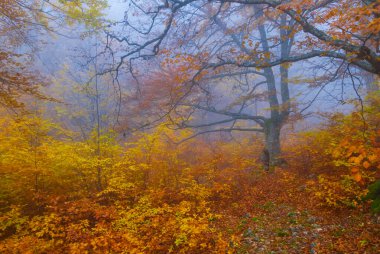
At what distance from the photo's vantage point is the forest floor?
4688 mm

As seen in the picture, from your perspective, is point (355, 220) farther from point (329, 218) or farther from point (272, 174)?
point (272, 174)

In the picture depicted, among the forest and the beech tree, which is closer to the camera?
the beech tree

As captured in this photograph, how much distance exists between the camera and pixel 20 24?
682 centimetres

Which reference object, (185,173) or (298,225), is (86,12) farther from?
(298,225)

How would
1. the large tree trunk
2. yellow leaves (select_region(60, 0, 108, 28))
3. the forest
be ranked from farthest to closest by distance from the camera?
the large tree trunk
yellow leaves (select_region(60, 0, 108, 28))
the forest

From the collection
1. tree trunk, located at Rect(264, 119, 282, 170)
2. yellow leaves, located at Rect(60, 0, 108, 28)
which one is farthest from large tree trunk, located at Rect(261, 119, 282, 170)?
yellow leaves, located at Rect(60, 0, 108, 28)

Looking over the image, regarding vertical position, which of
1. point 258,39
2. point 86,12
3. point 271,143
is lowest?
point 271,143

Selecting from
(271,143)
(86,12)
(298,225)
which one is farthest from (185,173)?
(86,12)

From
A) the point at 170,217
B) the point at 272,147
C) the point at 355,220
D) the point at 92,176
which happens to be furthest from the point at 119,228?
the point at 272,147

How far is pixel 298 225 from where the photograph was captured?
5.76 m

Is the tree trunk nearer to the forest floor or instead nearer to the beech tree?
the beech tree

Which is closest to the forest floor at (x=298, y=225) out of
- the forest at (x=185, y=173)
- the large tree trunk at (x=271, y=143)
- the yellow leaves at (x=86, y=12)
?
the forest at (x=185, y=173)

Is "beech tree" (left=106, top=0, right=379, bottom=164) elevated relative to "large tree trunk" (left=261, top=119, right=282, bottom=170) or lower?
elevated

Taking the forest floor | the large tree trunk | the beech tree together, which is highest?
the beech tree
